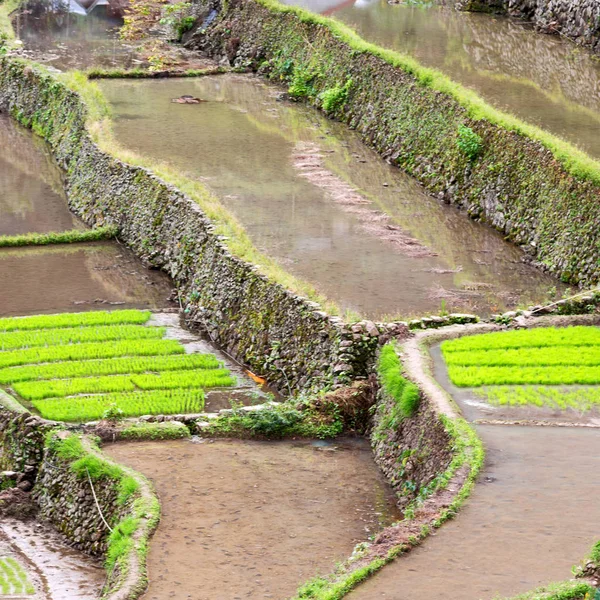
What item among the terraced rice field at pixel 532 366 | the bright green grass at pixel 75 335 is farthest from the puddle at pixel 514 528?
the bright green grass at pixel 75 335

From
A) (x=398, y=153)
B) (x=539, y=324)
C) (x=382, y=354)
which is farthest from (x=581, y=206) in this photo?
(x=398, y=153)

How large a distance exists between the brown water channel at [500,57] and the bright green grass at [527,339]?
4693 mm

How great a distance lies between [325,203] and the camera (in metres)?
18.6

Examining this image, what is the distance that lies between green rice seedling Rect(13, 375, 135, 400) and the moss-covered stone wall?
5.17 metres

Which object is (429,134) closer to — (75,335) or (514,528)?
(75,335)

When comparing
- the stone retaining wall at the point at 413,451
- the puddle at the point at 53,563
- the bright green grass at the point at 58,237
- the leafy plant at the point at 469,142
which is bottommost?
the puddle at the point at 53,563

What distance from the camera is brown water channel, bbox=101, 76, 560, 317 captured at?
15484 mm

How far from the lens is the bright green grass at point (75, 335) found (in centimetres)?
1544

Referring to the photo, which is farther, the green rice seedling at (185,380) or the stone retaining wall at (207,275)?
the green rice seedling at (185,380)

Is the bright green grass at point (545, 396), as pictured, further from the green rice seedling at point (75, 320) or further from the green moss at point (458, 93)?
the green rice seedling at point (75, 320)

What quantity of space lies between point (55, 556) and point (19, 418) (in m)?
1.81

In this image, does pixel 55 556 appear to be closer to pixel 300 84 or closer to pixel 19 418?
pixel 19 418

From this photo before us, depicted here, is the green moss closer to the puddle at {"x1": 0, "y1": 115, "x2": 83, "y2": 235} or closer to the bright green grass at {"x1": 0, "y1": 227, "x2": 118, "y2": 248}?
the bright green grass at {"x1": 0, "y1": 227, "x2": 118, "y2": 248}

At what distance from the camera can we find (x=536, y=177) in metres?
16.9
